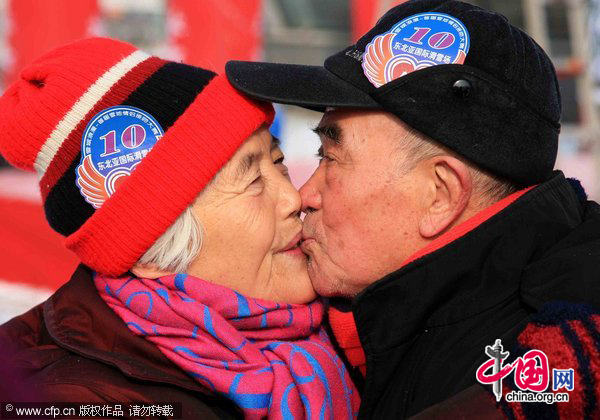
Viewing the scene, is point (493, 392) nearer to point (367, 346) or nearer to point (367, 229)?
point (367, 346)

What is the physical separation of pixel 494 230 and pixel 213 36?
5.27 m

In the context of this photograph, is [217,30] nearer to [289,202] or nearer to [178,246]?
[289,202]

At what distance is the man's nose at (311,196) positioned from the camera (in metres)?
2.06

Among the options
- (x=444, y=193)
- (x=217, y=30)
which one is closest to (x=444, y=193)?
(x=444, y=193)

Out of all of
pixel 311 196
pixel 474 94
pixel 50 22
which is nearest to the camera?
pixel 474 94

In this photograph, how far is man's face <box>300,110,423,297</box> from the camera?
6.12ft

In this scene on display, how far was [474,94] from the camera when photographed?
5.63 ft

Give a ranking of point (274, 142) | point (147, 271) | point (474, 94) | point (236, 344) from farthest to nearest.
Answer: point (274, 142) → point (147, 271) → point (236, 344) → point (474, 94)

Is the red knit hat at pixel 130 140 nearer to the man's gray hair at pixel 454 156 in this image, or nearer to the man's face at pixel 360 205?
the man's face at pixel 360 205

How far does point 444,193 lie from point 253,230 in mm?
580

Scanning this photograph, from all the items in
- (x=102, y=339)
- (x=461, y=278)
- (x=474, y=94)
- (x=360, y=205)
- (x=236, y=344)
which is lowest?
(x=102, y=339)

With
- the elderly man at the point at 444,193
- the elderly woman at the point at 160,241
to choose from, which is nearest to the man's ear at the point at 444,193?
the elderly man at the point at 444,193

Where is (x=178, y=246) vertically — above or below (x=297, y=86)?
below

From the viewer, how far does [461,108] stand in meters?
1.72
